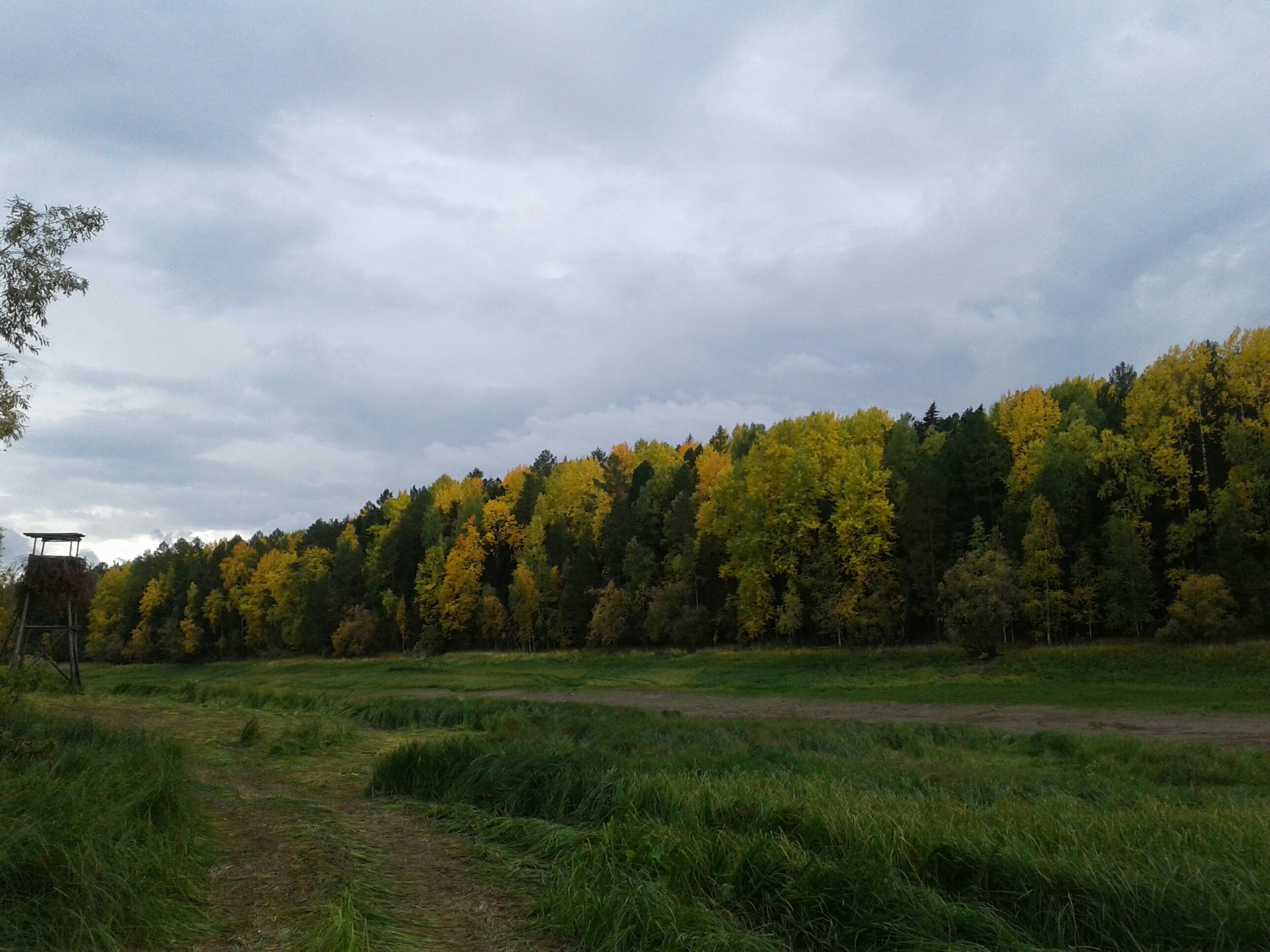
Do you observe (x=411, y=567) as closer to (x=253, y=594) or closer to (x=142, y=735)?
(x=253, y=594)

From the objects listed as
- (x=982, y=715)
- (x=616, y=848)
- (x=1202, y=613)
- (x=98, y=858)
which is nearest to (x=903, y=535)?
(x=1202, y=613)

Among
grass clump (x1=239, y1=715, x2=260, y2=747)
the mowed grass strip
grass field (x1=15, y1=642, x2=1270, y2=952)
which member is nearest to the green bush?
grass field (x1=15, y1=642, x2=1270, y2=952)

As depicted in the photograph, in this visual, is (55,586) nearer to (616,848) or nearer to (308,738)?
(308,738)

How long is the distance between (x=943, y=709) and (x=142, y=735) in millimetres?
25357

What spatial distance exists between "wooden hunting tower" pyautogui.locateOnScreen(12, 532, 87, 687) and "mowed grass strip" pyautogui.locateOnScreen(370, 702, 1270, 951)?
26.1 m

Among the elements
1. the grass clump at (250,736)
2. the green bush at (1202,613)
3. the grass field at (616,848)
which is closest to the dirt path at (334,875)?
the grass field at (616,848)

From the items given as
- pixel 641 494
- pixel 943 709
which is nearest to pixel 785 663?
pixel 943 709

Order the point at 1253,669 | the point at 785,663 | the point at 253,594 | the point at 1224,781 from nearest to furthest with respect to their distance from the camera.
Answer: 1. the point at 1224,781
2. the point at 1253,669
3. the point at 785,663
4. the point at 253,594

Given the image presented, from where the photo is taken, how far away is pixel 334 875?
680 centimetres

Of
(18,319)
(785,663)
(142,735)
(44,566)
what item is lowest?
(785,663)

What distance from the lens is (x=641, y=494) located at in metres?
72.1

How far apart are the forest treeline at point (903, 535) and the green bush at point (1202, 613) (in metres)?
0.12

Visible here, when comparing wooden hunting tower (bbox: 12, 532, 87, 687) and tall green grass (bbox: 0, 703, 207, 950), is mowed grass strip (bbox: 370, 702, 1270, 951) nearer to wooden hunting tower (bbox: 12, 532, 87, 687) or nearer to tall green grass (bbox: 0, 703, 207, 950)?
tall green grass (bbox: 0, 703, 207, 950)

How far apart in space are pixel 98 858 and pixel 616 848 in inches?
157
